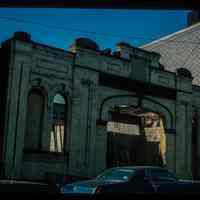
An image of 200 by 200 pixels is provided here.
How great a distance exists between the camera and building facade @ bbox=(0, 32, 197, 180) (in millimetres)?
16500

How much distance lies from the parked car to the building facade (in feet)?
19.0

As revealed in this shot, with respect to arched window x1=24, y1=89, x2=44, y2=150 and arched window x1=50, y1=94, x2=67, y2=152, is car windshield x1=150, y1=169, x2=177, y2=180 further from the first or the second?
arched window x1=50, y1=94, x2=67, y2=152

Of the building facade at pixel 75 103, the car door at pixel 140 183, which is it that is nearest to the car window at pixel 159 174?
the car door at pixel 140 183

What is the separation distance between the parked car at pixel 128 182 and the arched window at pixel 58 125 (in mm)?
6576

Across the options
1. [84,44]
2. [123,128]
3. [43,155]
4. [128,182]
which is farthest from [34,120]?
[123,128]

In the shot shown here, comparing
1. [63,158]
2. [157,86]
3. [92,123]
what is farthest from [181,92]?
[63,158]

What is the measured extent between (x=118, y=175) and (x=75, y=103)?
24.4ft

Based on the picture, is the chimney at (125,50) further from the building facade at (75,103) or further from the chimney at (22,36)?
the chimney at (22,36)

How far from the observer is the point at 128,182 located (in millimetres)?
10711

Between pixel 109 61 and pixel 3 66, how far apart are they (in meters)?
5.51

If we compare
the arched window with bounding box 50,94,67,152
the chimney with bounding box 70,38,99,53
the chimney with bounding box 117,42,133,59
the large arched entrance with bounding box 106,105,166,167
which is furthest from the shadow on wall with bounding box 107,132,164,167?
the chimney with bounding box 70,38,99,53

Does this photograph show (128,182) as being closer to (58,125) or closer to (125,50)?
(58,125)

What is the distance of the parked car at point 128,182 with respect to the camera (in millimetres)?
10305

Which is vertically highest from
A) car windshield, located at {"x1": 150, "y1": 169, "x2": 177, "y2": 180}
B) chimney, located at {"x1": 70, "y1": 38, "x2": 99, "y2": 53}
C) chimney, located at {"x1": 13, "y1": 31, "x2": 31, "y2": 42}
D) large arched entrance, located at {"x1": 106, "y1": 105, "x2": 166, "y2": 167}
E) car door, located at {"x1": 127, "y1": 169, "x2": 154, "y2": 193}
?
chimney, located at {"x1": 70, "y1": 38, "x2": 99, "y2": 53}
